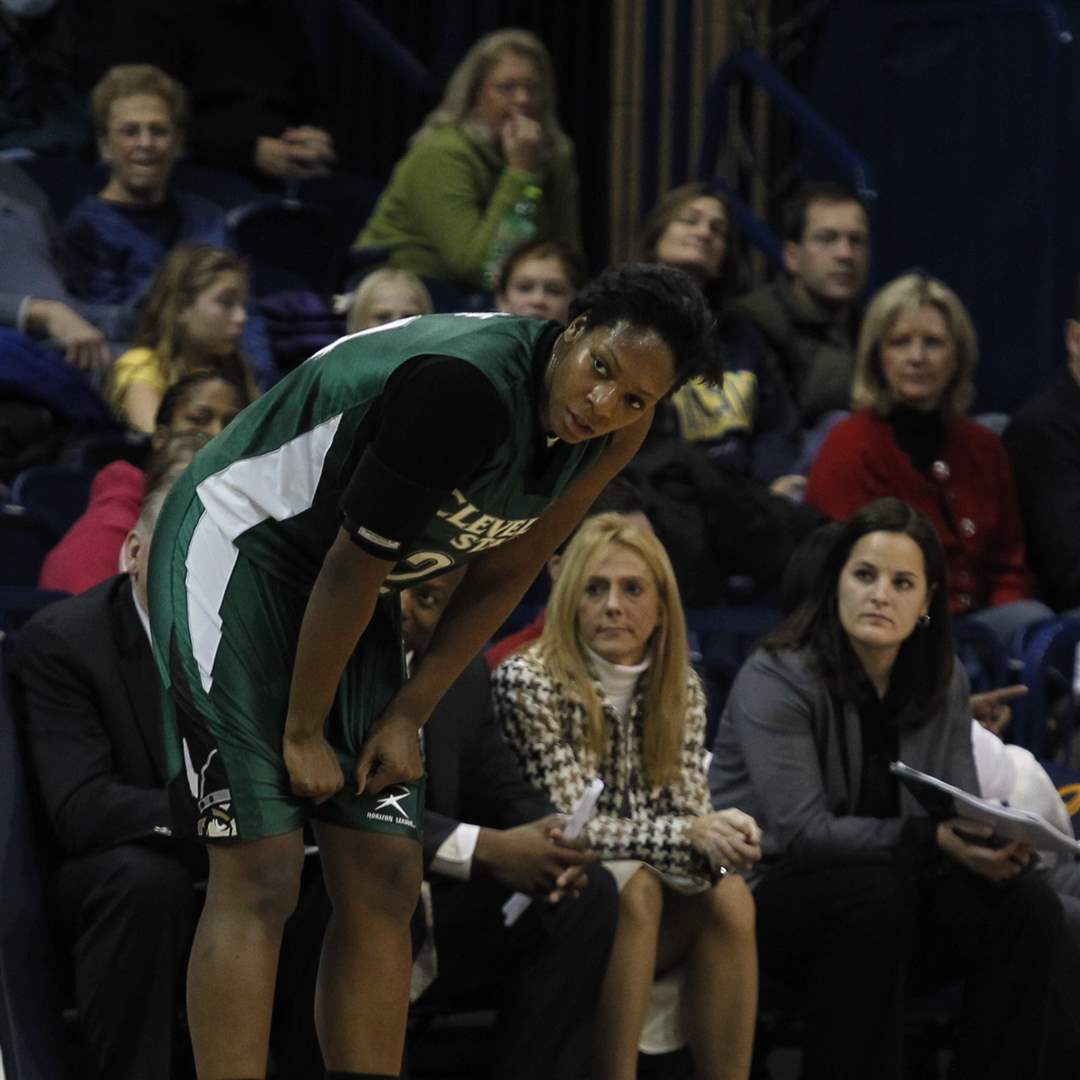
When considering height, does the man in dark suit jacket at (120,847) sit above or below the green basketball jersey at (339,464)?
below

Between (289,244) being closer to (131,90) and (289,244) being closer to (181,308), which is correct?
(131,90)

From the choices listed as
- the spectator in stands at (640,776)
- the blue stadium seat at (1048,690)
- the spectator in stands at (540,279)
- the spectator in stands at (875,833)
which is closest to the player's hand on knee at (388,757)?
the spectator in stands at (640,776)

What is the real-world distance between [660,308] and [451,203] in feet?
14.0

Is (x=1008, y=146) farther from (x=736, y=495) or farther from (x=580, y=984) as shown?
(x=580, y=984)

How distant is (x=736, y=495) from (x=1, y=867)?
96.9 inches

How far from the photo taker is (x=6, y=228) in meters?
6.54

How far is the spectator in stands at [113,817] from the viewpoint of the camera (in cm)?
407

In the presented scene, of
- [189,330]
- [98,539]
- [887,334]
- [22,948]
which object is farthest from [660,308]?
[887,334]

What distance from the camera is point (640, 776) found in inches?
189

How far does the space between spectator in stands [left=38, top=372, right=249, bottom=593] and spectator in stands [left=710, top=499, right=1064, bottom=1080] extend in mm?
1460

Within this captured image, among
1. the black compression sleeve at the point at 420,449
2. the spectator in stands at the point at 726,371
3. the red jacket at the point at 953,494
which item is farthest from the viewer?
the spectator in stands at the point at 726,371

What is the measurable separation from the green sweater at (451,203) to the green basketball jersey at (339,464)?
13.0 feet

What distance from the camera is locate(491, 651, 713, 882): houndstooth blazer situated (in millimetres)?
4707

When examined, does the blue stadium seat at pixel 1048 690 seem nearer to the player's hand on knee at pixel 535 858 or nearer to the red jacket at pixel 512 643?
the red jacket at pixel 512 643
